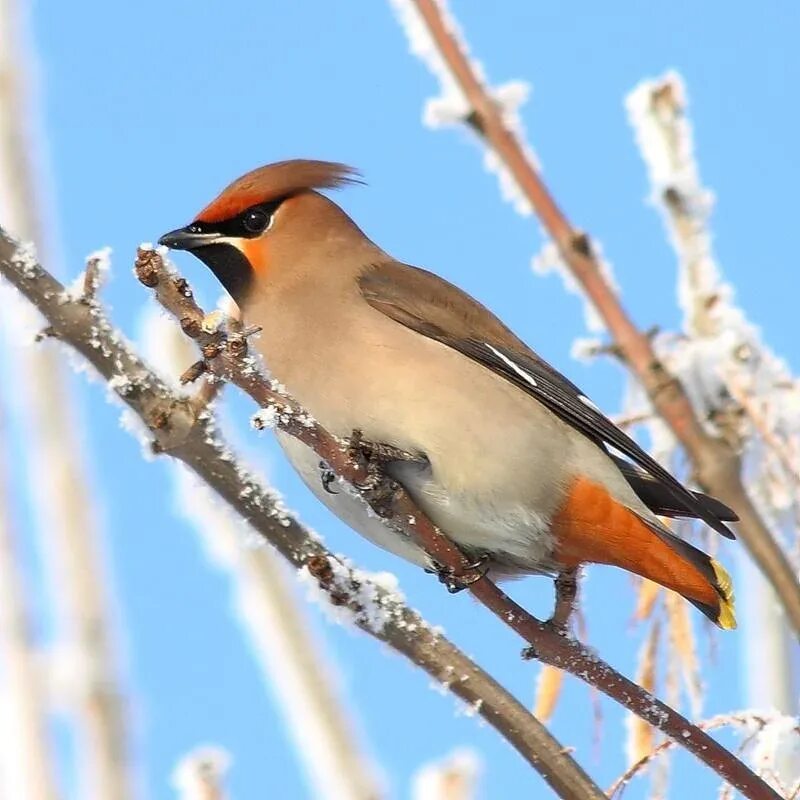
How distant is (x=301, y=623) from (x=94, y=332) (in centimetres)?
169

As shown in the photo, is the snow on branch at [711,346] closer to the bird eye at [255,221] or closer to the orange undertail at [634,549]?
the orange undertail at [634,549]

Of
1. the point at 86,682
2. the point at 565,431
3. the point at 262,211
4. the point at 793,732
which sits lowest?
the point at 793,732

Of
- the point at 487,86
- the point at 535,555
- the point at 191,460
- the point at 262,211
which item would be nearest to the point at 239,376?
the point at 191,460

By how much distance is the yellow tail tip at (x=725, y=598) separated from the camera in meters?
2.86

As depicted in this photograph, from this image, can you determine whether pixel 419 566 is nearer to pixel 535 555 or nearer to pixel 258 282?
pixel 535 555

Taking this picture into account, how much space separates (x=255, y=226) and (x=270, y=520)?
4.74 feet

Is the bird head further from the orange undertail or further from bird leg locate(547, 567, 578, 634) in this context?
bird leg locate(547, 567, 578, 634)

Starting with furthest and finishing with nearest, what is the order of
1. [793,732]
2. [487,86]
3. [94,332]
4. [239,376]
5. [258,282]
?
[258,282] → [487,86] → [793,732] → [239,376] → [94,332]

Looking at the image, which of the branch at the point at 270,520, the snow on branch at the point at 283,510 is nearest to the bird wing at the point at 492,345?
the snow on branch at the point at 283,510

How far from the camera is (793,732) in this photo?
Answer: 2207 millimetres

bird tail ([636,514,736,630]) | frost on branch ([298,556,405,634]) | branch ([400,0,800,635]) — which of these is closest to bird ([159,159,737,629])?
bird tail ([636,514,736,630])

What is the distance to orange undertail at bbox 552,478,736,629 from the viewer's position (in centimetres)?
283

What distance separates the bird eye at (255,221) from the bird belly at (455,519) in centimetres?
59

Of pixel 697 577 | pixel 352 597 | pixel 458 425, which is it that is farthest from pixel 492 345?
pixel 352 597
